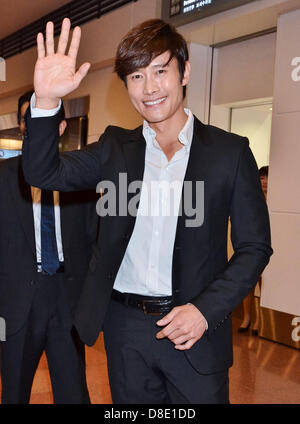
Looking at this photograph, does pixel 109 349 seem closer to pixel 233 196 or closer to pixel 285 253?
pixel 233 196

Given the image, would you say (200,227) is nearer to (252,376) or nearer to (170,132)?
(170,132)

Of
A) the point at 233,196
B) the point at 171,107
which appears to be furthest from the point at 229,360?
the point at 171,107

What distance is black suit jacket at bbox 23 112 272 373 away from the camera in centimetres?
146

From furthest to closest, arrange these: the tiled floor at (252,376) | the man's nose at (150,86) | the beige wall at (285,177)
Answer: the beige wall at (285,177) < the tiled floor at (252,376) < the man's nose at (150,86)

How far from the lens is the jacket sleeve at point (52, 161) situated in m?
Result: 1.44

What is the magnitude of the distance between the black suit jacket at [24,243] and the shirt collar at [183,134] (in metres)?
1.04

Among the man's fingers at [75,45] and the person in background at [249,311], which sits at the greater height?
the man's fingers at [75,45]

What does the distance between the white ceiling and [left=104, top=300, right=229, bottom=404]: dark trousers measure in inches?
284

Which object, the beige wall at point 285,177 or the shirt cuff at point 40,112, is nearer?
the shirt cuff at point 40,112

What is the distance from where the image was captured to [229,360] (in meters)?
1.60
